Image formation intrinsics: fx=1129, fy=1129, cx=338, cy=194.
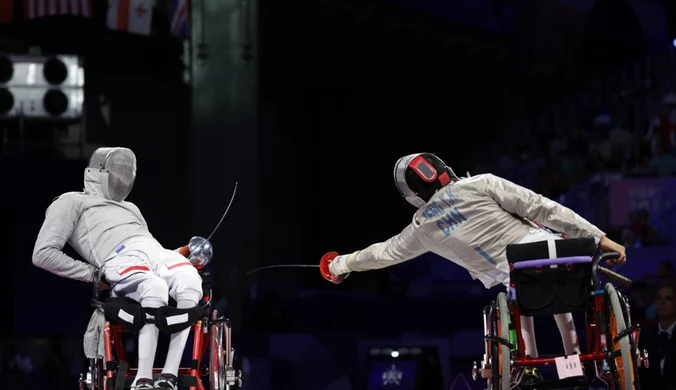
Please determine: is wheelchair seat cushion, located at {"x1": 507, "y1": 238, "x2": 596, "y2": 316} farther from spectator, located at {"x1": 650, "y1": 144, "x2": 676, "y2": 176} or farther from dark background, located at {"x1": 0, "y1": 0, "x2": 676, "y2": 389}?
spectator, located at {"x1": 650, "y1": 144, "x2": 676, "y2": 176}

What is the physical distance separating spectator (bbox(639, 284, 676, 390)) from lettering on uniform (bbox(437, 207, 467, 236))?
164 centimetres

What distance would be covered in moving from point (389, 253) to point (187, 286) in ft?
3.26

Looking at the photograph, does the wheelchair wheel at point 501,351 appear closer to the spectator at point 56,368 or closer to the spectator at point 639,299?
the spectator at point 639,299

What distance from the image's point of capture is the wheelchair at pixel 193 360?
4.93 m

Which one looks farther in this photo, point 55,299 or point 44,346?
point 55,299

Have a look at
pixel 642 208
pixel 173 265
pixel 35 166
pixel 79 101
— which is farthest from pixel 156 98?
pixel 173 265

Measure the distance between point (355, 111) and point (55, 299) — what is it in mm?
6093

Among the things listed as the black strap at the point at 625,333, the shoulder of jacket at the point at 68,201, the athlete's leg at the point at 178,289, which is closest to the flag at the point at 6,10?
the shoulder of jacket at the point at 68,201

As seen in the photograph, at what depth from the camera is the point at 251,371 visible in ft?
24.9

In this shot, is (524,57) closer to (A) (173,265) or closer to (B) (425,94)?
(B) (425,94)

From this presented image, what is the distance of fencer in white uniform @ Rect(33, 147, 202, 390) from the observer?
16.3 feet

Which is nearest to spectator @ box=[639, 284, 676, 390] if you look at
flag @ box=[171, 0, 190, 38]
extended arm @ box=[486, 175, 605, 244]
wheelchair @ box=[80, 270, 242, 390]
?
extended arm @ box=[486, 175, 605, 244]

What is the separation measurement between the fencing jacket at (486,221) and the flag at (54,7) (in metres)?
7.84

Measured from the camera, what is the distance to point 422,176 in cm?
529
